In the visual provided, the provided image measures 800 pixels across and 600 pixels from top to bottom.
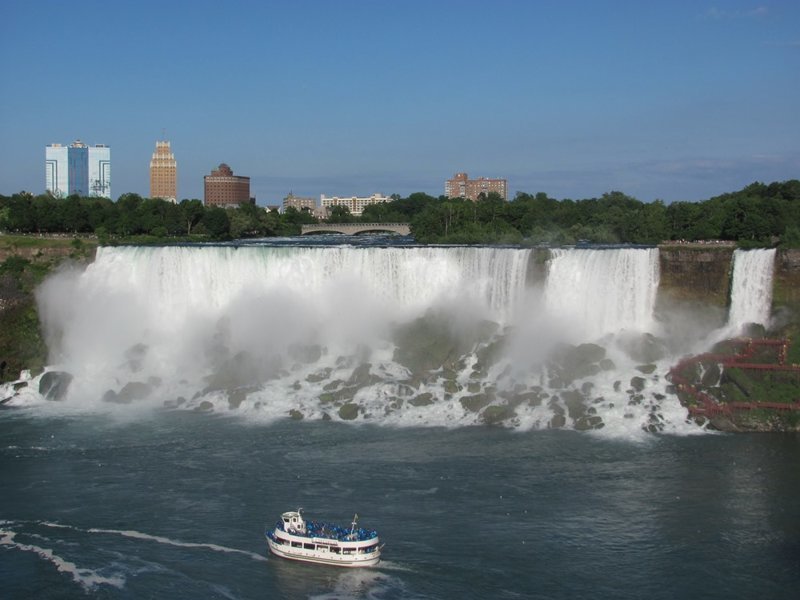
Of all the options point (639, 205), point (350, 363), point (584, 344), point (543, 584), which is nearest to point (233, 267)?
point (350, 363)

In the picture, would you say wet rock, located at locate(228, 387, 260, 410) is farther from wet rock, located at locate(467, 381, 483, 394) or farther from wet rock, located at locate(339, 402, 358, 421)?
wet rock, located at locate(467, 381, 483, 394)

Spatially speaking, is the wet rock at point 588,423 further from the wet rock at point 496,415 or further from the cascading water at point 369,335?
the wet rock at point 496,415

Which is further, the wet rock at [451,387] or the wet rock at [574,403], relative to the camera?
the wet rock at [451,387]

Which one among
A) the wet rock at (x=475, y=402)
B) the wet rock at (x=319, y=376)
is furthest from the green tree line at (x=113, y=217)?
the wet rock at (x=475, y=402)

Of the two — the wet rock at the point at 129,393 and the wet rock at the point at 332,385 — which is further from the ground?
the wet rock at the point at 332,385

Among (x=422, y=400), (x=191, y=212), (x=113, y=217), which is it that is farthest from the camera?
(x=191, y=212)

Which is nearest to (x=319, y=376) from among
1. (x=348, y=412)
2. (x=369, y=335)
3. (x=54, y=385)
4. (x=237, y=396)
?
(x=237, y=396)

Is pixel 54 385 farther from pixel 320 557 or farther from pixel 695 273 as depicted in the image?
pixel 695 273
